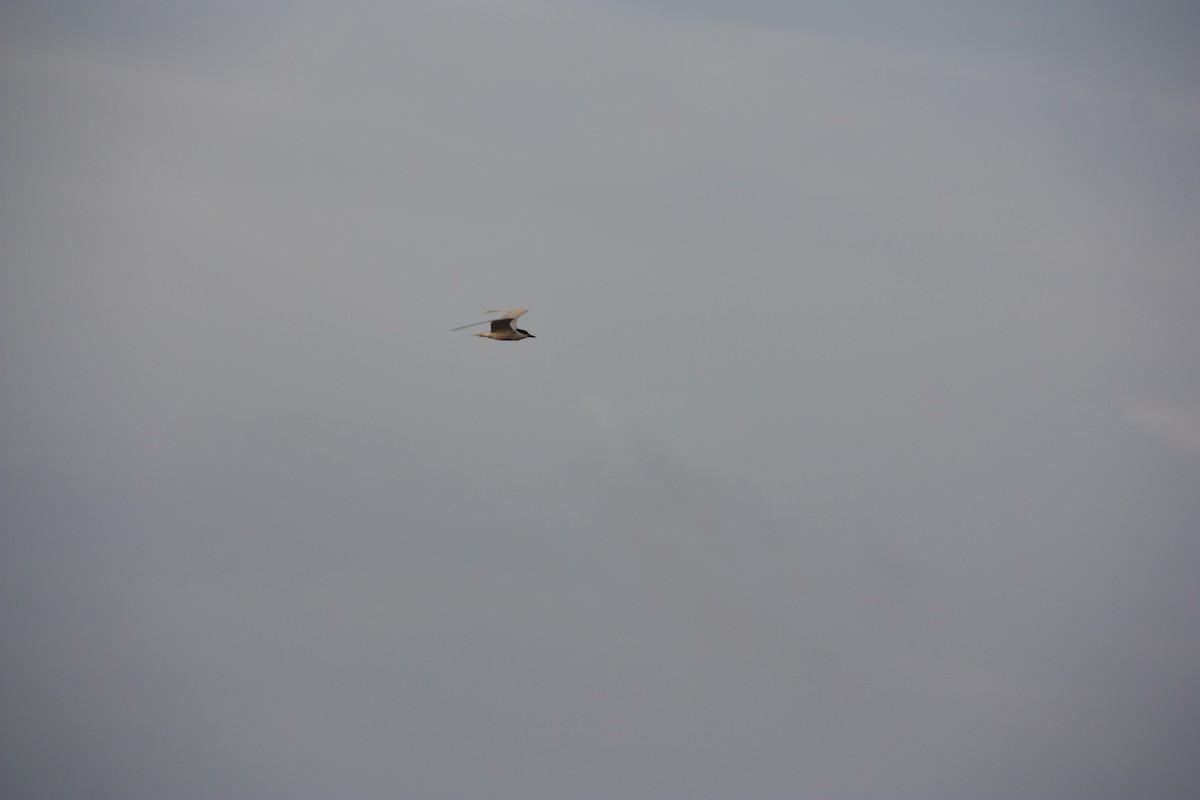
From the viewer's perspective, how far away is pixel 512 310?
138 meters
